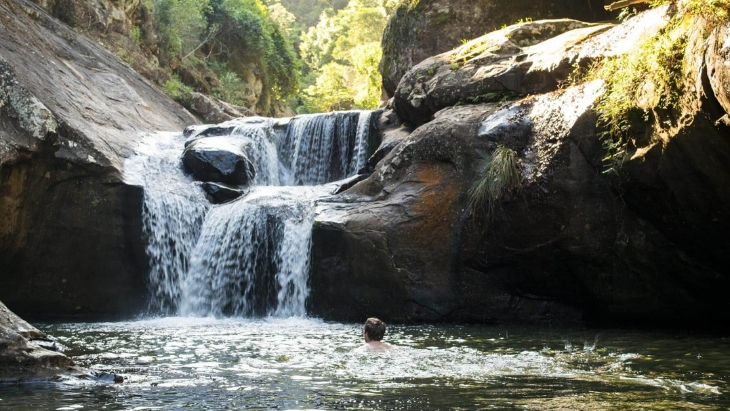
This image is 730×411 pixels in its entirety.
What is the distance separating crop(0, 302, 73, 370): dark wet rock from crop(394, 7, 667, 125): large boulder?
27.8 feet

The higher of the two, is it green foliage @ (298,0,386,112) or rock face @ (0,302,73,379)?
green foliage @ (298,0,386,112)

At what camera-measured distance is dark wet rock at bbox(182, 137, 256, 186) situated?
1599cm

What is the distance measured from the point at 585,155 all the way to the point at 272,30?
3004cm

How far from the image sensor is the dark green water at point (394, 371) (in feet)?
16.6

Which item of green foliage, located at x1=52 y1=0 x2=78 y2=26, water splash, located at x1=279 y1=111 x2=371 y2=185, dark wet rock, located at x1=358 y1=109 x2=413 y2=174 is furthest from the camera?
green foliage, located at x1=52 y1=0 x2=78 y2=26

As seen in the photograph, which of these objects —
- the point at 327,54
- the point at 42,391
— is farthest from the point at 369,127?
the point at 327,54

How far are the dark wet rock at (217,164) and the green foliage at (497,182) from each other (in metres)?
6.37

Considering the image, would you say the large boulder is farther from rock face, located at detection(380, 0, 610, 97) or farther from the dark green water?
the dark green water

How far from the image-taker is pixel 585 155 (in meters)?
10.8

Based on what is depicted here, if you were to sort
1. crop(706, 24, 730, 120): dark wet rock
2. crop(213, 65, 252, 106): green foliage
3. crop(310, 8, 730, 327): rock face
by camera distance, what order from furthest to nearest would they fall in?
crop(213, 65, 252, 106): green foliage < crop(310, 8, 730, 327): rock face < crop(706, 24, 730, 120): dark wet rock

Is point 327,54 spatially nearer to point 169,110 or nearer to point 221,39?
point 221,39

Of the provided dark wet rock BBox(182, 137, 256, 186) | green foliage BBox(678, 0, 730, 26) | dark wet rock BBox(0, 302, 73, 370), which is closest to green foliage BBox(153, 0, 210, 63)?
dark wet rock BBox(182, 137, 256, 186)

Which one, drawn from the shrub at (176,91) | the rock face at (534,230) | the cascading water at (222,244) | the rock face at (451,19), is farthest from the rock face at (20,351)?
the shrub at (176,91)

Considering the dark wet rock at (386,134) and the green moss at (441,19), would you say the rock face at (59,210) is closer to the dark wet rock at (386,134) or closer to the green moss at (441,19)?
the dark wet rock at (386,134)
